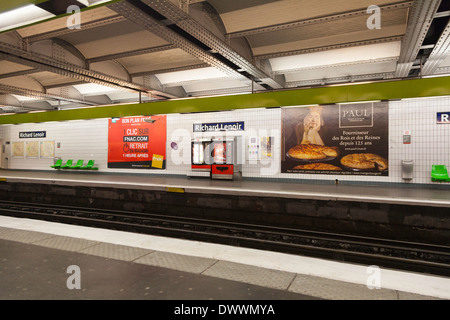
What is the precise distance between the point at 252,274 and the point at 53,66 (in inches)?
265

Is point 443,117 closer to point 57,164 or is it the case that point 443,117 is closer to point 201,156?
point 201,156

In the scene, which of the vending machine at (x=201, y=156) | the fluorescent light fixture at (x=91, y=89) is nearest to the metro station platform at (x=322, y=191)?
the vending machine at (x=201, y=156)

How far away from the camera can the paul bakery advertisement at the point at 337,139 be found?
7090 millimetres

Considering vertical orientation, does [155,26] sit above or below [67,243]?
above

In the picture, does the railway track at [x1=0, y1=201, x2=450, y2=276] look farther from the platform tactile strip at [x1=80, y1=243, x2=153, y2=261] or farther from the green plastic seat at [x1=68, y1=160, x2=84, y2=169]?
the green plastic seat at [x1=68, y1=160, x2=84, y2=169]

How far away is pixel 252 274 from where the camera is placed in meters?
2.10

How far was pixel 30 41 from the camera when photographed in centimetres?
555

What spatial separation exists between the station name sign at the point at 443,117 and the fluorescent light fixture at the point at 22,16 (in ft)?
25.0

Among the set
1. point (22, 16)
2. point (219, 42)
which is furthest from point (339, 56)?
point (22, 16)

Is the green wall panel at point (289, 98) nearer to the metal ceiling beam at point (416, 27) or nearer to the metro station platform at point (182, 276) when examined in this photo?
the metal ceiling beam at point (416, 27)

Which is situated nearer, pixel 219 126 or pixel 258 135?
pixel 258 135
